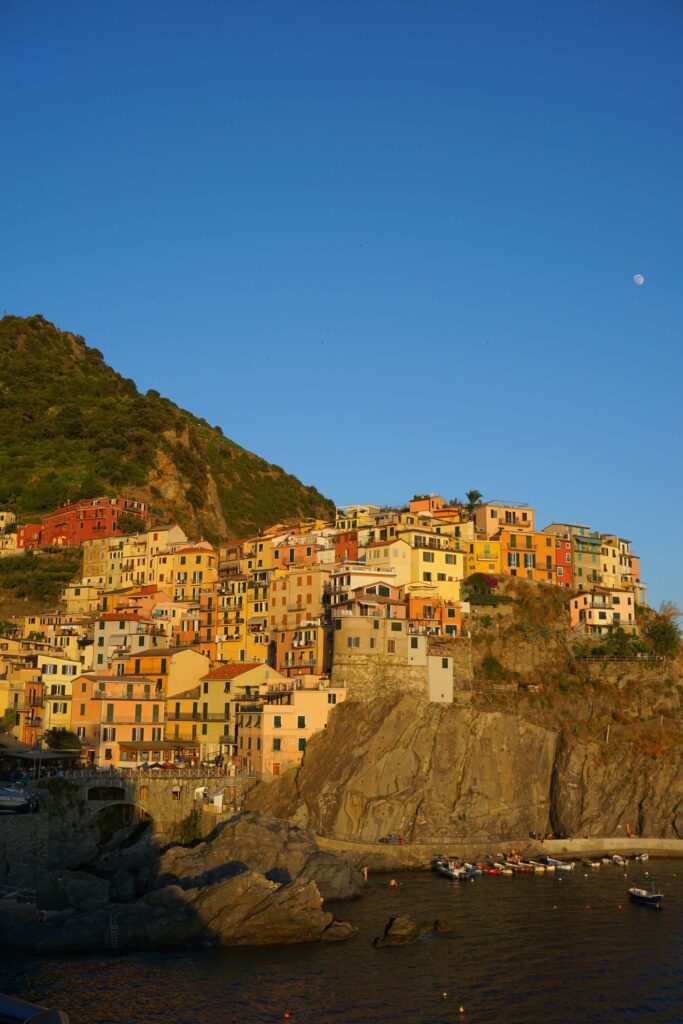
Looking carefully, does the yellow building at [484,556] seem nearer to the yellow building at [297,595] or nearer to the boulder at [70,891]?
the yellow building at [297,595]

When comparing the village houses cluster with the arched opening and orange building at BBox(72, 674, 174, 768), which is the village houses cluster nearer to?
orange building at BBox(72, 674, 174, 768)

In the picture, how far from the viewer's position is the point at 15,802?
2771 inches

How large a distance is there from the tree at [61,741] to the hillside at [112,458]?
2392 inches

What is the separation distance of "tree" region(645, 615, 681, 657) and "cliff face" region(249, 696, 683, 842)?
1392cm

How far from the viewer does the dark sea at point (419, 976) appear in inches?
1880

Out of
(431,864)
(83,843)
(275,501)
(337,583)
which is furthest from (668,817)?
(275,501)

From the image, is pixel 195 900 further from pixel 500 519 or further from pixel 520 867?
pixel 500 519

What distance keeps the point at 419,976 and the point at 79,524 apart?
94.4 m

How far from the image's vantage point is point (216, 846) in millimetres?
68875

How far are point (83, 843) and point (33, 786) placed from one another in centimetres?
584

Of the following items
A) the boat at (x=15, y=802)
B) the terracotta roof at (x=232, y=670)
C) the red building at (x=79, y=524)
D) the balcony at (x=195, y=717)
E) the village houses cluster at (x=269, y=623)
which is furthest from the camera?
the red building at (x=79, y=524)

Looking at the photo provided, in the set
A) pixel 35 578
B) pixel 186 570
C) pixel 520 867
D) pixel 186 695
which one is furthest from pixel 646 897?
pixel 35 578

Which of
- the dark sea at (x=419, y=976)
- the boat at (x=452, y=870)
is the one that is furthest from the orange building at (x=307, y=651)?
the dark sea at (x=419, y=976)

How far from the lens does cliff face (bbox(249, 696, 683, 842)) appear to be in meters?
80.1
